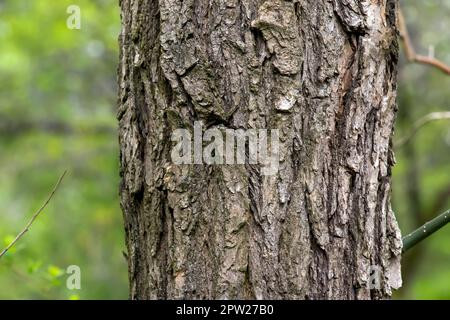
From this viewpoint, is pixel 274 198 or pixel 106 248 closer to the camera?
pixel 274 198

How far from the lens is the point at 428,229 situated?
2.81 meters

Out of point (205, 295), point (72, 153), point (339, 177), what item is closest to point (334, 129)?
point (339, 177)

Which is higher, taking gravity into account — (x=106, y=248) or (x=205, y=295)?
(x=106, y=248)

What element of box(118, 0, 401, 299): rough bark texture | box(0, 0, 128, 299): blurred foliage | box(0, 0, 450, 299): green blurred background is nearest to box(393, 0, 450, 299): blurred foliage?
box(0, 0, 450, 299): green blurred background

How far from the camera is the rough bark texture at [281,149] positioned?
2.36m

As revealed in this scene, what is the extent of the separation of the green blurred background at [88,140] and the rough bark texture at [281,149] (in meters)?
5.67

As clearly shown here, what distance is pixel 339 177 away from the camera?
2414 millimetres

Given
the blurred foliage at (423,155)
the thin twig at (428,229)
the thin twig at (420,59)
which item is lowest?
the thin twig at (428,229)

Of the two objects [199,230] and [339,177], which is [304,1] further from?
[199,230]

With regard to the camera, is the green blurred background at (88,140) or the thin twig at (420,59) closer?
the thin twig at (420,59)

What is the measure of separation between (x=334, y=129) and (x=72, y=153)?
25.9ft

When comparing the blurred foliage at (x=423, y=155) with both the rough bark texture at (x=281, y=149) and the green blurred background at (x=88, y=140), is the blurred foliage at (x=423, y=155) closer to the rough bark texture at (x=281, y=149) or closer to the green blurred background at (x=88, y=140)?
the green blurred background at (x=88, y=140)

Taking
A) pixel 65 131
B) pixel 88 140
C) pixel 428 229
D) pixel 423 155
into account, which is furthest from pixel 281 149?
pixel 65 131

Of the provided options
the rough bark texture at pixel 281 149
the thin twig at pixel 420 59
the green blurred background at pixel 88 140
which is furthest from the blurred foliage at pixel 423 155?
the rough bark texture at pixel 281 149
